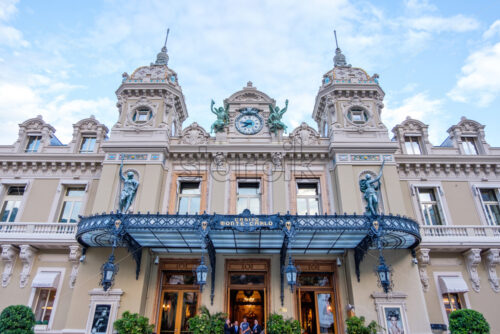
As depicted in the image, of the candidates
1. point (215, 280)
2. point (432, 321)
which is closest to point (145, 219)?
point (215, 280)

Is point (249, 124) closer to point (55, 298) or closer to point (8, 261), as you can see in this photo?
point (55, 298)

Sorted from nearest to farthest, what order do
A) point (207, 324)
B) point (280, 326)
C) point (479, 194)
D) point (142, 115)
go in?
1. point (280, 326)
2. point (207, 324)
3. point (479, 194)
4. point (142, 115)

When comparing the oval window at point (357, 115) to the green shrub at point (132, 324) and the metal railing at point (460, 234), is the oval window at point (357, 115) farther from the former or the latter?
the green shrub at point (132, 324)

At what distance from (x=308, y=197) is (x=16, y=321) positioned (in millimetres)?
13545

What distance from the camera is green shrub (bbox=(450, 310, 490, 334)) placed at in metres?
11.6

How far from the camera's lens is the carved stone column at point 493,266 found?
1522 cm

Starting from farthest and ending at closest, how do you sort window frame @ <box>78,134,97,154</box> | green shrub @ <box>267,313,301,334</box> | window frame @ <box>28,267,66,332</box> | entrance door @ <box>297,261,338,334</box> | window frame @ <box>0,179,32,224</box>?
window frame @ <box>78,134,97,154</box>
window frame @ <box>0,179,32,224</box>
entrance door @ <box>297,261,338,334</box>
window frame @ <box>28,267,66,332</box>
green shrub @ <box>267,313,301,334</box>

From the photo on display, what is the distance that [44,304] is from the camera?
15.5m

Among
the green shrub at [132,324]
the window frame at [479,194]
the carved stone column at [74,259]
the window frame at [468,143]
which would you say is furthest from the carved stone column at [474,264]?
the carved stone column at [74,259]

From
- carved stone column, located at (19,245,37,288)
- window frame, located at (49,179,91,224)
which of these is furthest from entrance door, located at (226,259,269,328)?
carved stone column, located at (19,245,37,288)

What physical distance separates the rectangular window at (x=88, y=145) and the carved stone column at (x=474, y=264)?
21.1 meters

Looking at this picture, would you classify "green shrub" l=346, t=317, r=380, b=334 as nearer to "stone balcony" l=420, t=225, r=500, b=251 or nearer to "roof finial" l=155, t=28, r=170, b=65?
"stone balcony" l=420, t=225, r=500, b=251

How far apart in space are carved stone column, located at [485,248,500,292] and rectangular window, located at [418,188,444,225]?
8.08 ft

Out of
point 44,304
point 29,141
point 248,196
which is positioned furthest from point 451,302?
point 29,141
